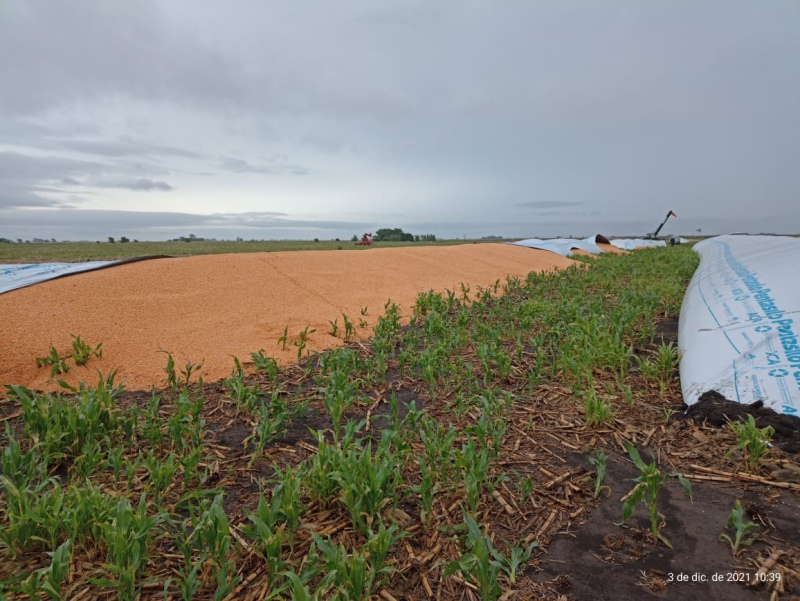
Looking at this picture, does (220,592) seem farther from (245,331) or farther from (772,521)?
(245,331)

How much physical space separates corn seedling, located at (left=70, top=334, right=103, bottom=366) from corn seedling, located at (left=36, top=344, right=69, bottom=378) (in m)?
0.08

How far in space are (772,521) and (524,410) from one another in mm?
1159

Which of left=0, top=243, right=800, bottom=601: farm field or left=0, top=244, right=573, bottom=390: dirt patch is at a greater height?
left=0, top=244, right=573, bottom=390: dirt patch

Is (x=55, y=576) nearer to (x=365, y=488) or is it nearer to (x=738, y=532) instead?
(x=365, y=488)

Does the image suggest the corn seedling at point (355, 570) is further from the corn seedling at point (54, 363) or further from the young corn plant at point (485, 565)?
the corn seedling at point (54, 363)

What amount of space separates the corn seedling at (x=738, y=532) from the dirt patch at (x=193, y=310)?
277 cm

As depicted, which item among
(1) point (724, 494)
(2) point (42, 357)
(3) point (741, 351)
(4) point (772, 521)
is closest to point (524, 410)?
(1) point (724, 494)

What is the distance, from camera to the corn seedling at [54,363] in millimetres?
2703

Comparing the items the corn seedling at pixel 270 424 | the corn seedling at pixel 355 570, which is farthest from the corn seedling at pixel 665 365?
the corn seedling at pixel 270 424

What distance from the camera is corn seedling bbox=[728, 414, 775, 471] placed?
1721mm

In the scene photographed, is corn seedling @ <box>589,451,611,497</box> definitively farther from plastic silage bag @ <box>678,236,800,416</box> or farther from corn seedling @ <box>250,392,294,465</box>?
corn seedling @ <box>250,392,294,465</box>

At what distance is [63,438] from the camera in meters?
1.91

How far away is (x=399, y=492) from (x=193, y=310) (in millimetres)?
3176

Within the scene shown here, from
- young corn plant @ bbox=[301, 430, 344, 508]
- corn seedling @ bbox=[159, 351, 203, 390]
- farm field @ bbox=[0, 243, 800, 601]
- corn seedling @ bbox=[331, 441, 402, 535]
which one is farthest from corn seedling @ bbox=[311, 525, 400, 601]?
corn seedling @ bbox=[159, 351, 203, 390]
